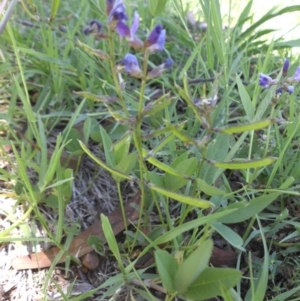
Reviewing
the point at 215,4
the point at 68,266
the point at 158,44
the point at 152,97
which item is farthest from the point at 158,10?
the point at 68,266

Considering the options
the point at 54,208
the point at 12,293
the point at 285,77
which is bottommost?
the point at 12,293

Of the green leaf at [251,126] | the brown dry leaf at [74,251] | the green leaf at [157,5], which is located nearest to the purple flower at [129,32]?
the green leaf at [251,126]

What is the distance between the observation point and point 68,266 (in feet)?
3.23

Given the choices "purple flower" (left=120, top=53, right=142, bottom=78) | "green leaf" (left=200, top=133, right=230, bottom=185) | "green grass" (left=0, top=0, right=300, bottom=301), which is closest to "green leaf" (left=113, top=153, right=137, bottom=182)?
"green grass" (left=0, top=0, right=300, bottom=301)

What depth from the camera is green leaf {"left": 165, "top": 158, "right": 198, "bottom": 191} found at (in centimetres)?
84

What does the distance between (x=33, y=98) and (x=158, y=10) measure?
23.4 inches

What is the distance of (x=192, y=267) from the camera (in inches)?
28.8

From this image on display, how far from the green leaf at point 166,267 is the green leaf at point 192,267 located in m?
0.01

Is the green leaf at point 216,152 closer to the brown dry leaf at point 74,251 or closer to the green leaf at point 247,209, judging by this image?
the green leaf at point 247,209

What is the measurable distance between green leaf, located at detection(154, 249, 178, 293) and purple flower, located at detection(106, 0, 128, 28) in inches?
14.0

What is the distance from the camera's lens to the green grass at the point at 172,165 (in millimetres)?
749

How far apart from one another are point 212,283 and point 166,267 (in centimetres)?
8

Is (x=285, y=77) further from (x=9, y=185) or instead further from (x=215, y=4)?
(x=9, y=185)

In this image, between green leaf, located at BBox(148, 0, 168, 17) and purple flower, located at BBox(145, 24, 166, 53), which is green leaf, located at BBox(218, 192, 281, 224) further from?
green leaf, located at BBox(148, 0, 168, 17)
